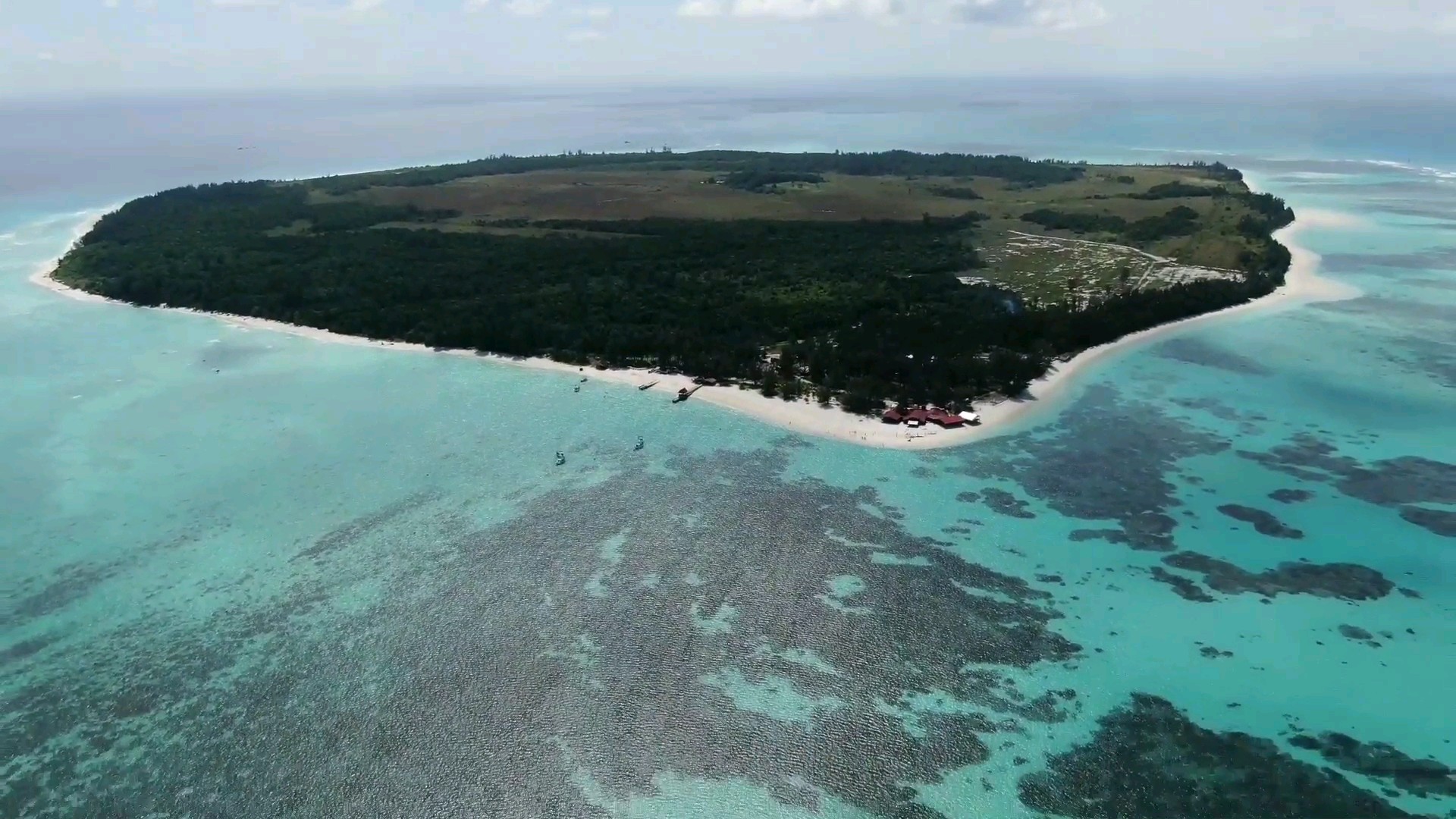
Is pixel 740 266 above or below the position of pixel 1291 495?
above

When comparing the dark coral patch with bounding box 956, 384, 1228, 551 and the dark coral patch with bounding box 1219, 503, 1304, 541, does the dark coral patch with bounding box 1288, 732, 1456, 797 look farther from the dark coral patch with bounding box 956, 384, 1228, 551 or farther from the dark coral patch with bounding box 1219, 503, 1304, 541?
the dark coral patch with bounding box 1219, 503, 1304, 541

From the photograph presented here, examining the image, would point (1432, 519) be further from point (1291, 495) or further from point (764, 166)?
point (764, 166)

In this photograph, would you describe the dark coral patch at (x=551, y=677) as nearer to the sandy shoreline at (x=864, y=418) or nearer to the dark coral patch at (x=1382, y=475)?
the sandy shoreline at (x=864, y=418)

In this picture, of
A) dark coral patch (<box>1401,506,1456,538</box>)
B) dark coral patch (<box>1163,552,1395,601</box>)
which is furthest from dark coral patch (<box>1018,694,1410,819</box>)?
dark coral patch (<box>1401,506,1456,538</box>)

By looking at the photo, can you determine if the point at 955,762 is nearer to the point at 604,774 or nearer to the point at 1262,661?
the point at 604,774

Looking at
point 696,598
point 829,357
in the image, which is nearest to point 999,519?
point 696,598

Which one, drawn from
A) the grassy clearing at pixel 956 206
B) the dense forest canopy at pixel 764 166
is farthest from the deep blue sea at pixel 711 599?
the dense forest canopy at pixel 764 166

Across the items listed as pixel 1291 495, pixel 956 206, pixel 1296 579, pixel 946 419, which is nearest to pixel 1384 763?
pixel 1296 579
